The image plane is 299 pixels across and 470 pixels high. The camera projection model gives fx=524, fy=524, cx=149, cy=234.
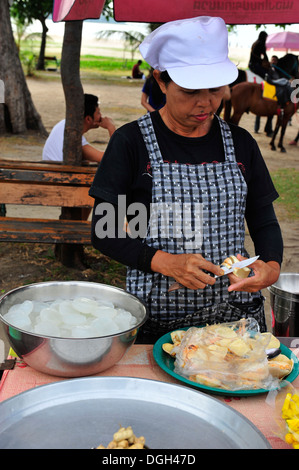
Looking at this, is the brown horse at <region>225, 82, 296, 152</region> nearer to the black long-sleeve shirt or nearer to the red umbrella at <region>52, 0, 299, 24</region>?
the red umbrella at <region>52, 0, 299, 24</region>

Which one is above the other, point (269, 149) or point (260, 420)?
point (260, 420)

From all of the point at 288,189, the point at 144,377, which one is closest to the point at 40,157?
the point at 288,189

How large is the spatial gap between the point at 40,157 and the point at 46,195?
5.61 metres

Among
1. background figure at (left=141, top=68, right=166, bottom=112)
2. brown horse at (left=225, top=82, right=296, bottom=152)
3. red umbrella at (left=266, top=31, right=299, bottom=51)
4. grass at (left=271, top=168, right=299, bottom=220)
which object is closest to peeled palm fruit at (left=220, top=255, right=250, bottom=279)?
background figure at (left=141, top=68, right=166, bottom=112)

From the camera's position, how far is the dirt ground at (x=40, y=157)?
4891 mm

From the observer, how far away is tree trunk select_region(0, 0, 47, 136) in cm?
1016

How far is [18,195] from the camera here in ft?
14.1

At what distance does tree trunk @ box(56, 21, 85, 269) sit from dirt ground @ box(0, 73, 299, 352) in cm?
15

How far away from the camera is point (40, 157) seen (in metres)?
9.70
